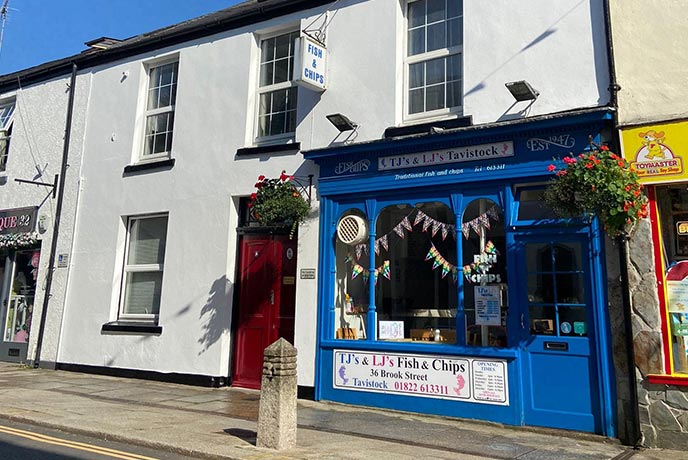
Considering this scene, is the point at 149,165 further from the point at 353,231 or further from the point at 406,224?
the point at 406,224

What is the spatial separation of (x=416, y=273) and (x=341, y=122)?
8.89 feet

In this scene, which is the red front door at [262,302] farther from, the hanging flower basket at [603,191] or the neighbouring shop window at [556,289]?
the hanging flower basket at [603,191]

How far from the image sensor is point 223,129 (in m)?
10.9

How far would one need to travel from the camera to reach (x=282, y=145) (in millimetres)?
10141

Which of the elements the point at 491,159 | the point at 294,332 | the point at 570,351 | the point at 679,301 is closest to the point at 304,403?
the point at 294,332

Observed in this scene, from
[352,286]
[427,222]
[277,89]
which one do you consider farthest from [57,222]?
[427,222]

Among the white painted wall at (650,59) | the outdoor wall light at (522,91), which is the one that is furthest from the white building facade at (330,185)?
the white painted wall at (650,59)

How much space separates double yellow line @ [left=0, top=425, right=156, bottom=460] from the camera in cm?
578

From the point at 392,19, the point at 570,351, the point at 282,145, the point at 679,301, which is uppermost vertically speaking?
the point at 392,19

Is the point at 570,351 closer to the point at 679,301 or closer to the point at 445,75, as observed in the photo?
the point at 679,301

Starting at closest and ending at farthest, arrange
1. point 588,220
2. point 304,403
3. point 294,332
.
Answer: point 588,220
point 304,403
point 294,332

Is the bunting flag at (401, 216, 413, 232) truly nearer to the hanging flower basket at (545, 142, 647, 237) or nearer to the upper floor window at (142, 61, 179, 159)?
the hanging flower basket at (545, 142, 647, 237)

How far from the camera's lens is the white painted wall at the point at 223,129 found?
8125 mm

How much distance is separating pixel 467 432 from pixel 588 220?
3.05 meters
